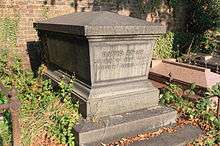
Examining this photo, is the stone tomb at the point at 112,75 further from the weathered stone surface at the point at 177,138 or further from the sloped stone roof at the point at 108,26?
the weathered stone surface at the point at 177,138

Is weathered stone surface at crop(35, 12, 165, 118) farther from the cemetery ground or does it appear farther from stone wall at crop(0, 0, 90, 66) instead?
stone wall at crop(0, 0, 90, 66)

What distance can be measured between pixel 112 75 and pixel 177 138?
1451mm

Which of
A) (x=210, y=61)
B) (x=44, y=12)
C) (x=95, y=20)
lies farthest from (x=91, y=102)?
(x=210, y=61)

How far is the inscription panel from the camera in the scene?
5.07 metres

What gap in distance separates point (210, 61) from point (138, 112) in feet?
15.9

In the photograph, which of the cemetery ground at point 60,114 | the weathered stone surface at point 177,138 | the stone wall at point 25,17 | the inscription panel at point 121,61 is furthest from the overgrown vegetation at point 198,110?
the stone wall at point 25,17

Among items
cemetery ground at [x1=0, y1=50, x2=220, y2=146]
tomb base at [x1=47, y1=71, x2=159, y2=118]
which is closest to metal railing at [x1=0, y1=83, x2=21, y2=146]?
cemetery ground at [x1=0, y1=50, x2=220, y2=146]

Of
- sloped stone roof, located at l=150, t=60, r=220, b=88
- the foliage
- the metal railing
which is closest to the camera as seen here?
the metal railing

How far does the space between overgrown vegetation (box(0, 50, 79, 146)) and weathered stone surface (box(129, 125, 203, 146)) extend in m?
1.09

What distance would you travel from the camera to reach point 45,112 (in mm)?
5031

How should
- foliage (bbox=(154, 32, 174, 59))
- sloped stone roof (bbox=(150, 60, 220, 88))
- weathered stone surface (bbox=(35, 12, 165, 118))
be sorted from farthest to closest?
1. foliage (bbox=(154, 32, 174, 59))
2. sloped stone roof (bbox=(150, 60, 220, 88))
3. weathered stone surface (bbox=(35, 12, 165, 118))

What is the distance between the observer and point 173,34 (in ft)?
35.7

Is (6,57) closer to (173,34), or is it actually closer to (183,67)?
(183,67)

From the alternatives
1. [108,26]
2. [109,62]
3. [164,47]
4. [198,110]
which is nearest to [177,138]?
[198,110]
